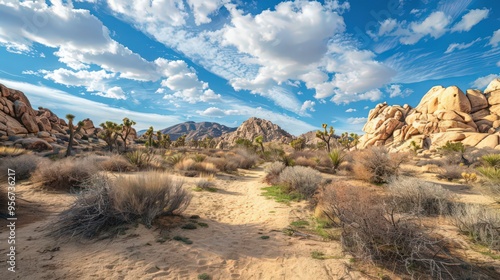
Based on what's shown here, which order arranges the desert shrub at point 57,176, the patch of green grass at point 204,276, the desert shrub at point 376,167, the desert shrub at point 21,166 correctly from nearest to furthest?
the patch of green grass at point 204,276
the desert shrub at point 57,176
the desert shrub at point 21,166
the desert shrub at point 376,167

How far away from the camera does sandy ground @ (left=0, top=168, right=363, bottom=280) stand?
12.2 ft

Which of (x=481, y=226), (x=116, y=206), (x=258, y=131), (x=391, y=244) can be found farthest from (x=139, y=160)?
(x=258, y=131)

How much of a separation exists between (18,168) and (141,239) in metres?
9.35

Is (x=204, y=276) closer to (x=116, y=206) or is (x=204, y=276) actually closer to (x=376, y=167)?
(x=116, y=206)

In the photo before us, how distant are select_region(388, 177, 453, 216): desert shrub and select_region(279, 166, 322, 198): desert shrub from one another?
2.93m

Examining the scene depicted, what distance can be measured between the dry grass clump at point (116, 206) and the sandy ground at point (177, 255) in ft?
1.10

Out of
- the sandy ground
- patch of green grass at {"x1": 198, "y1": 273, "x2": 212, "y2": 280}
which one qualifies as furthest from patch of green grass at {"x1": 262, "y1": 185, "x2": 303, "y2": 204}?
patch of green grass at {"x1": 198, "y1": 273, "x2": 212, "y2": 280}

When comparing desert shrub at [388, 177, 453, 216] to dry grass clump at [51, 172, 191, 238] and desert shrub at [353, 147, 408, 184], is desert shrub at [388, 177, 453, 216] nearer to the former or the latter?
desert shrub at [353, 147, 408, 184]

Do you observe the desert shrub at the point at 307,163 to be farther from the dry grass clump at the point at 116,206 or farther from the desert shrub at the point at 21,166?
the desert shrub at the point at 21,166

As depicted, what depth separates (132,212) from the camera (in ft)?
17.6

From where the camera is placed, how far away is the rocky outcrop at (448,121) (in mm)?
35938

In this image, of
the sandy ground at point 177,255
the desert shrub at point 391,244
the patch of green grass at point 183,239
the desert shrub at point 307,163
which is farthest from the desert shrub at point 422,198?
the desert shrub at point 307,163

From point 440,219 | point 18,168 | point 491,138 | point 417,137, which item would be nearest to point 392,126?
point 417,137

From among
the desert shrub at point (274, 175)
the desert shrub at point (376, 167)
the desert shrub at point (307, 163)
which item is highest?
the desert shrub at point (376, 167)
